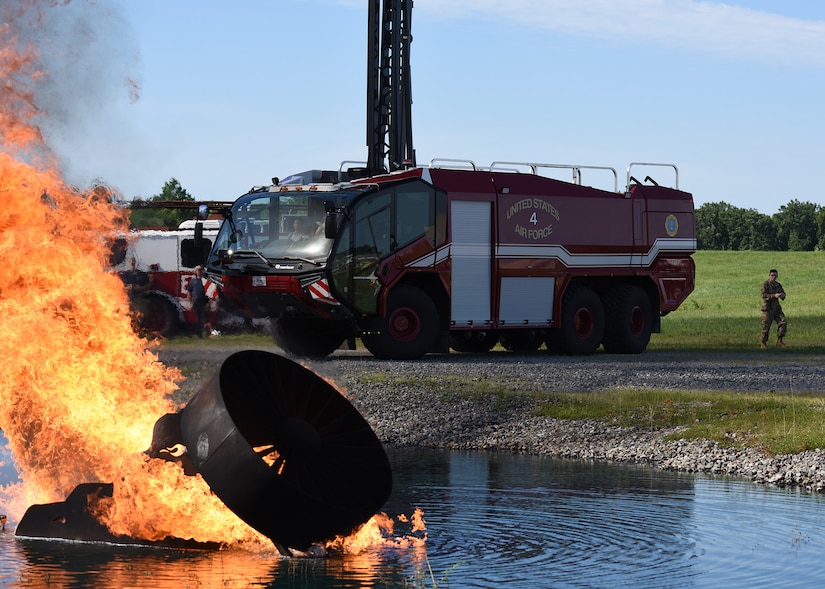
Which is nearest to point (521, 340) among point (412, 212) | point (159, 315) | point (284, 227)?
point (412, 212)

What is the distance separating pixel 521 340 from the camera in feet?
109

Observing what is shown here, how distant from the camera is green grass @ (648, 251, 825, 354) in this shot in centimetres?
3819

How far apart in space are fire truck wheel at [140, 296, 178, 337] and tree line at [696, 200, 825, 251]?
9512 cm

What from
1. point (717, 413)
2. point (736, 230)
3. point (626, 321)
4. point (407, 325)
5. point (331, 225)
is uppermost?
point (736, 230)

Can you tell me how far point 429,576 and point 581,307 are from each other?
21.4 m

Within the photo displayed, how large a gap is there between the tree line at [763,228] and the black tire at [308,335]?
101 meters

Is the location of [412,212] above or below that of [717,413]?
above

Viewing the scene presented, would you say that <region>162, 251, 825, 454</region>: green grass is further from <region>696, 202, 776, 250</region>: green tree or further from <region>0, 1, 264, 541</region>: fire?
<region>696, 202, 776, 250</region>: green tree

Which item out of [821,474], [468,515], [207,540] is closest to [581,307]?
[821,474]

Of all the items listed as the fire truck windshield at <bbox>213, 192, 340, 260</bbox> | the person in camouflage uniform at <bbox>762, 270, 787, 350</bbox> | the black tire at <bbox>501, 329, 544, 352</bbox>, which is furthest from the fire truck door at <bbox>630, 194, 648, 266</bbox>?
the fire truck windshield at <bbox>213, 192, 340, 260</bbox>

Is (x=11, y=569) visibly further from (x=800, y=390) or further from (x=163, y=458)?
(x=800, y=390)

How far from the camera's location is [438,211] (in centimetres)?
2898

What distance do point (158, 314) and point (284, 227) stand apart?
11.1 metres

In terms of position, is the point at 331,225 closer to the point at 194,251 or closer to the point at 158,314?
the point at 194,251
